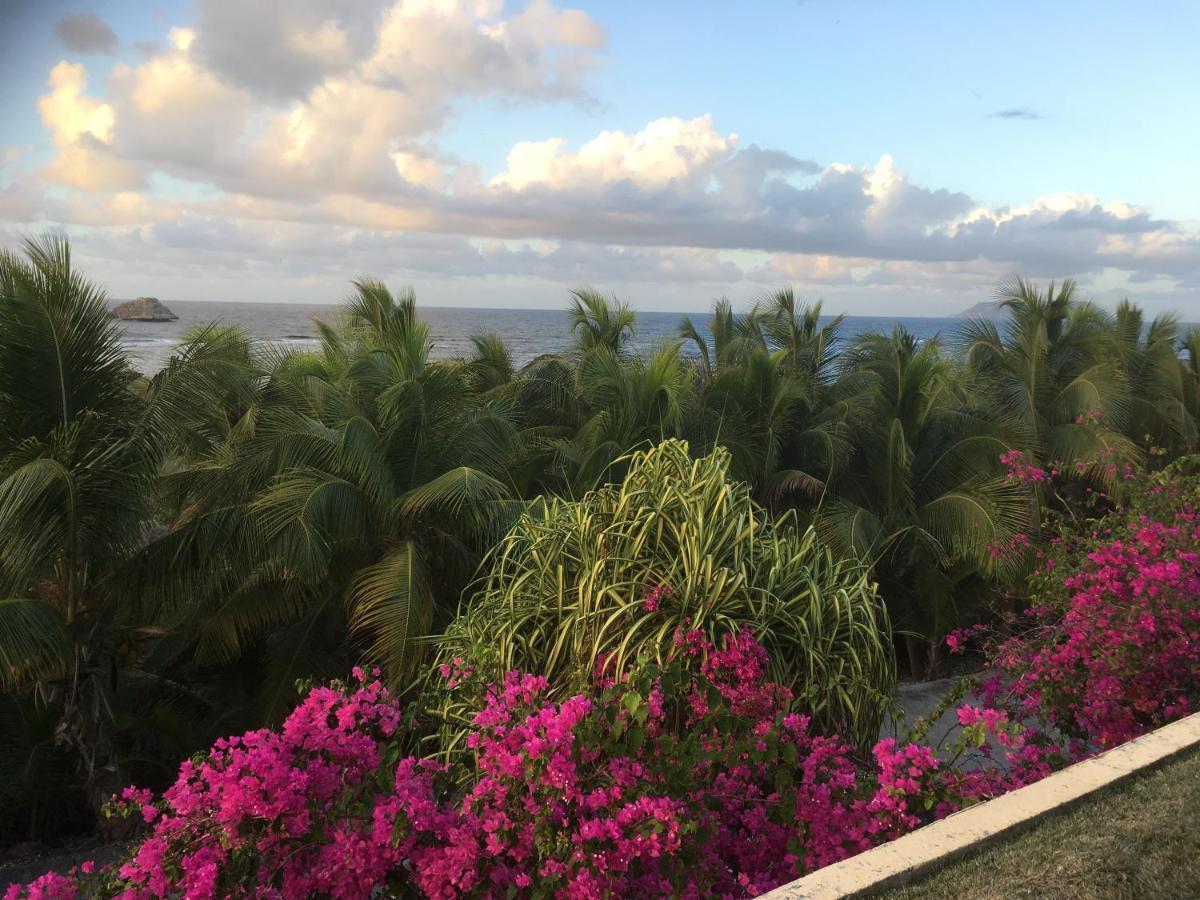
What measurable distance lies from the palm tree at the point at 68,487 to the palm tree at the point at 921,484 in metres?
7.01

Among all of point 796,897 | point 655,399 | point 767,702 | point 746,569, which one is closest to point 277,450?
point 655,399

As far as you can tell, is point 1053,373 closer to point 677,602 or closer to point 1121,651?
point 1121,651

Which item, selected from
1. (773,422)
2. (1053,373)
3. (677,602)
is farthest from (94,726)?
(1053,373)

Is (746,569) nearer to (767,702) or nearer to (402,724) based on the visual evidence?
(767,702)

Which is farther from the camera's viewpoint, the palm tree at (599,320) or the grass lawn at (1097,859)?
the palm tree at (599,320)

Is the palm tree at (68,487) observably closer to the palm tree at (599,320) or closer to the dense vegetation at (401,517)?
the dense vegetation at (401,517)

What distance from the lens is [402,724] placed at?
441 cm

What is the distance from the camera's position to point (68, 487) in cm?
645

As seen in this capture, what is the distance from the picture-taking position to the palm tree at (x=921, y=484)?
10781 millimetres

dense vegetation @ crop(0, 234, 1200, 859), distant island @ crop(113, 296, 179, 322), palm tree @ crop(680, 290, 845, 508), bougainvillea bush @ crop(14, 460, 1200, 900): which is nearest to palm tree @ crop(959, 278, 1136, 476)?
dense vegetation @ crop(0, 234, 1200, 859)

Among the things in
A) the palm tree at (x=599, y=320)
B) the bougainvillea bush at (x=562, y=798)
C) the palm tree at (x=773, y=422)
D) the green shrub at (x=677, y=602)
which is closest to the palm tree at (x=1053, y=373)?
the palm tree at (x=773, y=422)

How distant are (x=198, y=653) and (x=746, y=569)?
5829 millimetres

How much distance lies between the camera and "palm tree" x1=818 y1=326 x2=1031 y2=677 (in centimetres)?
1078

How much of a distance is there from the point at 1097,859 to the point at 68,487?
6.34 m
